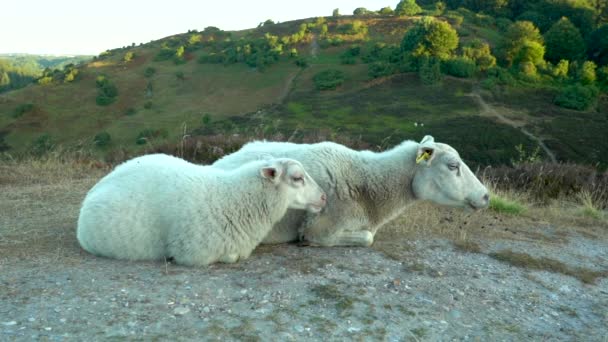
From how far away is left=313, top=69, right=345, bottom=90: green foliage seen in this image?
236 feet

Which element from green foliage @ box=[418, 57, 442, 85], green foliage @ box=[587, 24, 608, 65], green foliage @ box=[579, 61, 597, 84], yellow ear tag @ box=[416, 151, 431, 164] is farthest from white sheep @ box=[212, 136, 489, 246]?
green foliage @ box=[587, 24, 608, 65]

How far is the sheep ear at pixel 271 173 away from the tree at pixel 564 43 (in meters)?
77.7

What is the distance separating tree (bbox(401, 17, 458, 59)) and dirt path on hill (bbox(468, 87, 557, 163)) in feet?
26.6

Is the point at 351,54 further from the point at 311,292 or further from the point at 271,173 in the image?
the point at 311,292

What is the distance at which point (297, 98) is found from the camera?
227 ft

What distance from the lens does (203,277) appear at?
17.8 ft

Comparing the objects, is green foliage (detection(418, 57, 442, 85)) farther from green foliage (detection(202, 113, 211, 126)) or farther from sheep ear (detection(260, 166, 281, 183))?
sheep ear (detection(260, 166, 281, 183))

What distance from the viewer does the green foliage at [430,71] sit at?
68.4 meters

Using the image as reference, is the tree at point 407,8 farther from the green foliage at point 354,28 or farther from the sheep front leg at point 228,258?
the sheep front leg at point 228,258

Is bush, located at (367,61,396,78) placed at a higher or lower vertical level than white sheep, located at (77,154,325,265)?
lower

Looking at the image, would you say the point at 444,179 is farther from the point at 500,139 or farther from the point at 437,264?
the point at 500,139

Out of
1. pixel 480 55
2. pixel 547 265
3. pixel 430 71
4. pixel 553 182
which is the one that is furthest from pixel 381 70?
pixel 547 265

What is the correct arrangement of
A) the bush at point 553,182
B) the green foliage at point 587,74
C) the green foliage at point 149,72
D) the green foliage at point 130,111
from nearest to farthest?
the bush at point 553,182
the green foliage at point 587,74
the green foliage at point 130,111
the green foliage at point 149,72

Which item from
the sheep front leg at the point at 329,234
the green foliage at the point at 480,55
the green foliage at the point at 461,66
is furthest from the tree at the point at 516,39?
the sheep front leg at the point at 329,234
